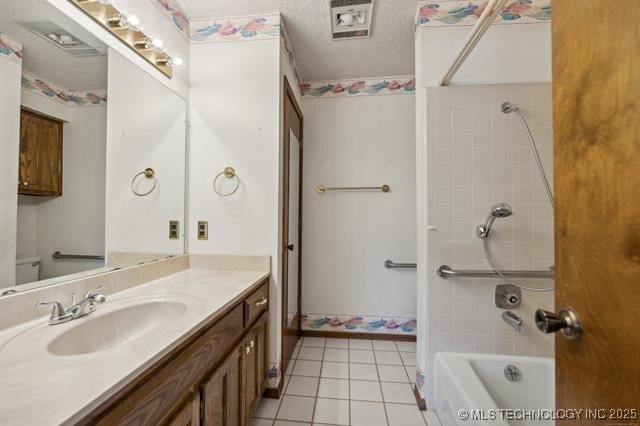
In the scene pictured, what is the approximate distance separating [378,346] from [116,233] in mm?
2101

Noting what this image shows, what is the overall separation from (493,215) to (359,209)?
1188 mm

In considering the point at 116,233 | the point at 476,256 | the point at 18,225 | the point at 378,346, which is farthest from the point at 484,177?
the point at 18,225

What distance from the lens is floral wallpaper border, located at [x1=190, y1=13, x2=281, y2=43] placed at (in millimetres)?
1640

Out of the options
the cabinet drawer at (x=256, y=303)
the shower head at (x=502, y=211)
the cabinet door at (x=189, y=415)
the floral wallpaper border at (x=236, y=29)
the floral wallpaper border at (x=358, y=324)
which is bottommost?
the floral wallpaper border at (x=358, y=324)

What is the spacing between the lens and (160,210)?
1.50 metres

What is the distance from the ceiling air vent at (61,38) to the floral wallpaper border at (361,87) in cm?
168

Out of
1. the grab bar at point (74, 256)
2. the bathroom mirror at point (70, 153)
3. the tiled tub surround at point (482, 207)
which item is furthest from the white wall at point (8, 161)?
the tiled tub surround at point (482, 207)

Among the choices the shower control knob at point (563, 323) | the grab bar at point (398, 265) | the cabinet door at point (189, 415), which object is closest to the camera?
the shower control knob at point (563, 323)

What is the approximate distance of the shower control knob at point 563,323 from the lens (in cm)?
55

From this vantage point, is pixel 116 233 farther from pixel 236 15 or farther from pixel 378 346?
pixel 378 346

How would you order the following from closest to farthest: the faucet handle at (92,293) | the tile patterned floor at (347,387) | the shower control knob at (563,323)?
the shower control knob at (563,323) < the faucet handle at (92,293) < the tile patterned floor at (347,387)

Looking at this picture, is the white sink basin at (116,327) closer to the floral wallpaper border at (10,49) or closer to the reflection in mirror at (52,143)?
the reflection in mirror at (52,143)

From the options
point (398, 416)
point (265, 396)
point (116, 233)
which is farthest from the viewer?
point (265, 396)

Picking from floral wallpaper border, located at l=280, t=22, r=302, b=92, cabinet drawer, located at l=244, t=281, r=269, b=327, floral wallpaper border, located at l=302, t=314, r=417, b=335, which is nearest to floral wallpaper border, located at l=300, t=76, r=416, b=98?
floral wallpaper border, located at l=280, t=22, r=302, b=92
